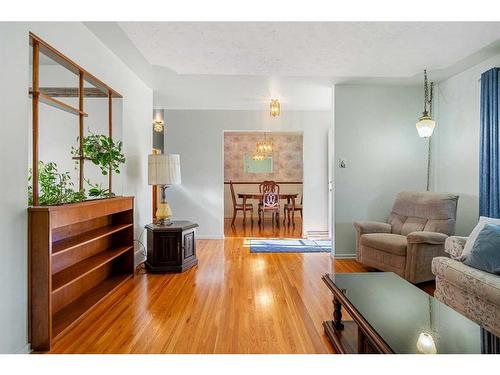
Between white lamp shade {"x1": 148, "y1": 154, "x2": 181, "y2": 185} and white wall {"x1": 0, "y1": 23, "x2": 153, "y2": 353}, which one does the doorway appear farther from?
white wall {"x1": 0, "y1": 23, "x2": 153, "y2": 353}

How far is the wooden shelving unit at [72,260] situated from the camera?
1.86m

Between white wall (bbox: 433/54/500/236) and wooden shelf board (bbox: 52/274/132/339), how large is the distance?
158 inches

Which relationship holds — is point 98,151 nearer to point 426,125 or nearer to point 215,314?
point 215,314

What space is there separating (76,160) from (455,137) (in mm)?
4274

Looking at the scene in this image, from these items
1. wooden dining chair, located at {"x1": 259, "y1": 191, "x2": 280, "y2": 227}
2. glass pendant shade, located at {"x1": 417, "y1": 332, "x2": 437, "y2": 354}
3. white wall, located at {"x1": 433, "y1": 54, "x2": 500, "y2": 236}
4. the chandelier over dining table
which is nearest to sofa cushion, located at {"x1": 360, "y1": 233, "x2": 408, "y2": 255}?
white wall, located at {"x1": 433, "y1": 54, "x2": 500, "y2": 236}

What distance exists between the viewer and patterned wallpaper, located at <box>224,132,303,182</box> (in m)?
8.79

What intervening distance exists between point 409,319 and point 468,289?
32.8 inches

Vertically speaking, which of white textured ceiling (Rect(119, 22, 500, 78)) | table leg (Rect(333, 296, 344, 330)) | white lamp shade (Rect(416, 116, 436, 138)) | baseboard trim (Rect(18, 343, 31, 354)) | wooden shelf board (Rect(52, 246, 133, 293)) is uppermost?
white textured ceiling (Rect(119, 22, 500, 78))

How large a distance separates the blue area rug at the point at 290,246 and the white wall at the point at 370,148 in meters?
0.56

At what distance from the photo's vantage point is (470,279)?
6.84 ft

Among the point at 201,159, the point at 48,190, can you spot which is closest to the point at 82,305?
the point at 48,190

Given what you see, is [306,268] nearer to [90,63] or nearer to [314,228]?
[314,228]

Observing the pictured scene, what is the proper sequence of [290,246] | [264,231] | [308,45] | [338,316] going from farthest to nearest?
[264,231], [290,246], [308,45], [338,316]
